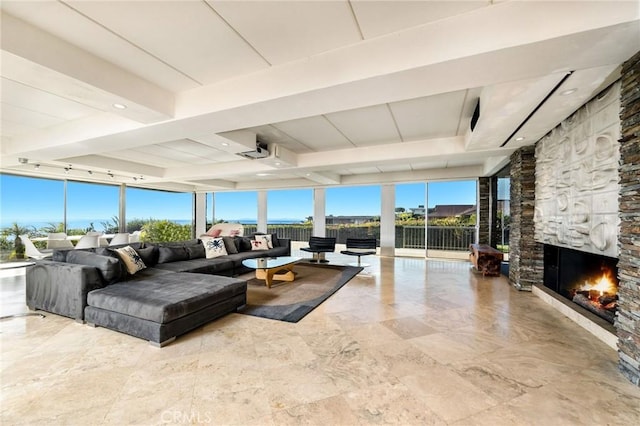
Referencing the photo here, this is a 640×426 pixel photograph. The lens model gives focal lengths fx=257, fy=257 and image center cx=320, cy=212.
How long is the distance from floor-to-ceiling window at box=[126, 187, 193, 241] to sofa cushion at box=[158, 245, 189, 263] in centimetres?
481

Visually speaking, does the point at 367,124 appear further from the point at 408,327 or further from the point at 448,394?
the point at 448,394

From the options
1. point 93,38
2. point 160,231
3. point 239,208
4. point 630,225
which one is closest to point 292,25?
point 93,38

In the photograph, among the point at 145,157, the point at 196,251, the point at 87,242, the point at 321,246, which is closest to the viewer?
the point at 196,251

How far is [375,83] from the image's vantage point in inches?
83.9

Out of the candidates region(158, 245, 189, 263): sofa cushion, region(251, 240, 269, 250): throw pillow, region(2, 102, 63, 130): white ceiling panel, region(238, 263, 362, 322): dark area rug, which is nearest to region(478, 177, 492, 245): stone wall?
region(238, 263, 362, 322): dark area rug

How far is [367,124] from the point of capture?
3973 mm

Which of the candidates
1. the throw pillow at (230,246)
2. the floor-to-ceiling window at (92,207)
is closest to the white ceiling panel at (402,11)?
the throw pillow at (230,246)

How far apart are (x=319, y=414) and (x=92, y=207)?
10.1m

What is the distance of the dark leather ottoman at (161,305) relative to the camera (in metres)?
2.48

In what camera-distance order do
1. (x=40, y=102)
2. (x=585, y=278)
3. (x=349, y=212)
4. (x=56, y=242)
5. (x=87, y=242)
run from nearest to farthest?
(x=40, y=102), (x=585, y=278), (x=87, y=242), (x=56, y=242), (x=349, y=212)

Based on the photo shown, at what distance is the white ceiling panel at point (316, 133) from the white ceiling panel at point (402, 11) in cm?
189

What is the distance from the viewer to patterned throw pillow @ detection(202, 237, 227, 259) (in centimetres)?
536

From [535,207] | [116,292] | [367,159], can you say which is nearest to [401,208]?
[367,159]

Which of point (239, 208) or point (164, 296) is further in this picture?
point (239, 208)
